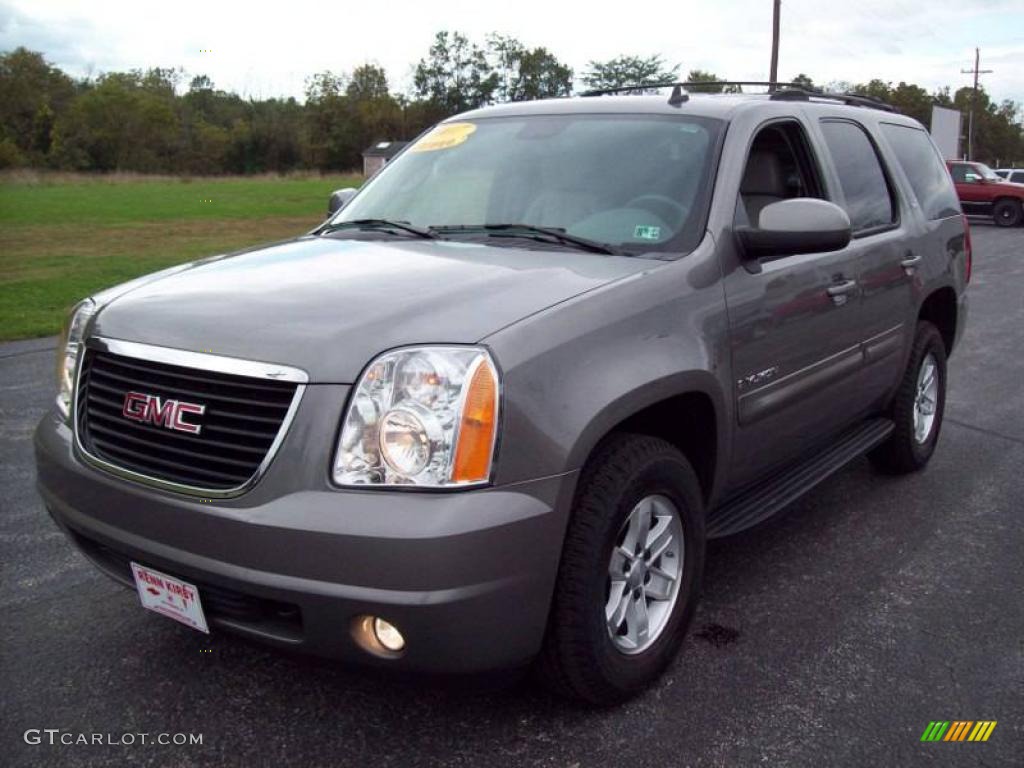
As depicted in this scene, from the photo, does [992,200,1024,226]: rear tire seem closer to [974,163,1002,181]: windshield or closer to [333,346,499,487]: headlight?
[974,163,1002,181]: windshield

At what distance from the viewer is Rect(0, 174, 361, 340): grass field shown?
466 inches

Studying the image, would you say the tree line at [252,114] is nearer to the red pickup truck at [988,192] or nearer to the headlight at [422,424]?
the red pickup truck at [988,192]

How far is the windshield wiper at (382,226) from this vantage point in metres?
3.47

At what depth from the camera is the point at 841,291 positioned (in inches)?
148

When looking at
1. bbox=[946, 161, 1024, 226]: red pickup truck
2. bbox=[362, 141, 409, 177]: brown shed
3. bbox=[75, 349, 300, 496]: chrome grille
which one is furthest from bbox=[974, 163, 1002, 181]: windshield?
bbox=[75, 349, 300, 496]: chrome grille

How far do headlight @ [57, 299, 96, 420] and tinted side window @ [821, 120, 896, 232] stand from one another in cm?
299

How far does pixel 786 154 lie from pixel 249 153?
82752mm

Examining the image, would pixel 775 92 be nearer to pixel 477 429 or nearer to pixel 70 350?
pixel 477 429

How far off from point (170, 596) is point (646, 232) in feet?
6.07

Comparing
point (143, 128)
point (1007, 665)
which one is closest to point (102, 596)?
point (1007, 665)

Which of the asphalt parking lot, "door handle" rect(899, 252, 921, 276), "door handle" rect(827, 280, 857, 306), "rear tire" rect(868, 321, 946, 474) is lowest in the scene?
the asphalt parking lot

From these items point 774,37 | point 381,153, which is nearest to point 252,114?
point 381,153

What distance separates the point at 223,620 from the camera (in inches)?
95.6

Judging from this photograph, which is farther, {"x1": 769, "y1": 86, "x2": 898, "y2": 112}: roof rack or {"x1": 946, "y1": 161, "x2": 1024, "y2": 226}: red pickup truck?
{"x1": 946, "y1": 161, "x2": 1024, "y2": 226}: red pickup truck
